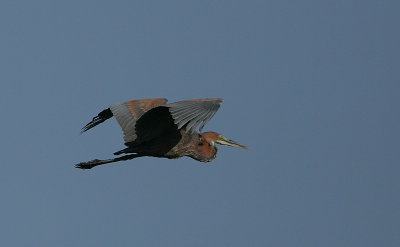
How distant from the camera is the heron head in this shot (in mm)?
12164

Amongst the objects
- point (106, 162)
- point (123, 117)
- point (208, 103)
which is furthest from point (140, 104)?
point (208, 103)

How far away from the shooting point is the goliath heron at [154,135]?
34.8 feet

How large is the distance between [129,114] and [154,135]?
53 centimetres

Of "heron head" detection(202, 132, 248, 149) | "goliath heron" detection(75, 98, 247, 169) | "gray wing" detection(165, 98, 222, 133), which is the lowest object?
"gray wing" detection(165, 98, 222, 133)

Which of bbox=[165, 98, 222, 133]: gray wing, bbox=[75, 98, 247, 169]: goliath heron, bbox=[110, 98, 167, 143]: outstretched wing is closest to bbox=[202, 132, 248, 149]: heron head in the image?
bbox=[75, 98, 247, 169]: goliath heron

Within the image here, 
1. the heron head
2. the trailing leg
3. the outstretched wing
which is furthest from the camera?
the heron head

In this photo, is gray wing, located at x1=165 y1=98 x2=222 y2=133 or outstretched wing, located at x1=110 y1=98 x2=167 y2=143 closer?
gray wing, located at x1=165 y1=98 x2=222 y2=133

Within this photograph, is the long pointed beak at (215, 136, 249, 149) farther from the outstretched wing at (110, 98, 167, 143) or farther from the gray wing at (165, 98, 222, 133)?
the gray wing at (165, 98, 222, 133)

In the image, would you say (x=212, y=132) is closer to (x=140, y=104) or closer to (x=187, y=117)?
(x=140, y=104)

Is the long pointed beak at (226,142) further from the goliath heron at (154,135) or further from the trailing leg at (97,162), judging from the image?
the trailing leg at (97,162)

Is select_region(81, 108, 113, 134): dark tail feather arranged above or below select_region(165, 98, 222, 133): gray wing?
above

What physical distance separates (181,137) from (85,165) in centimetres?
199

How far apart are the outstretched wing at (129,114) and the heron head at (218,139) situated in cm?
132

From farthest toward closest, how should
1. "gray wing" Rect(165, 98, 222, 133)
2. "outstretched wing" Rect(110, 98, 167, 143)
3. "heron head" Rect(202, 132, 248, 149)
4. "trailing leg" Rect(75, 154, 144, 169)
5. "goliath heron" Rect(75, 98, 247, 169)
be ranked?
"heron head" Rect(202, 132, 248, 149)
"trailing leg" Rect(75, 154, 144, 169)
"outstretched wing" Rect(110, 98, 167, 143)
"goliath heron" Rect(75, 98, 247, 169)
"gray wing" Rect(165, 98, 222, 133)
